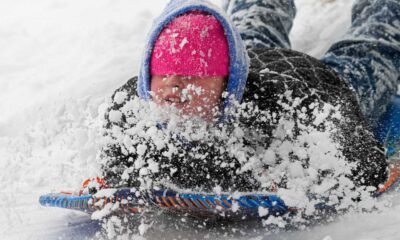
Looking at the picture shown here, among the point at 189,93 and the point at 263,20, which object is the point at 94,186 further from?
the point at 263,20

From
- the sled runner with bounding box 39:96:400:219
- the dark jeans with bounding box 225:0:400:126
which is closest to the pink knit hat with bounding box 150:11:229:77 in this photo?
the sled runner with bounding box 39:96:400:219

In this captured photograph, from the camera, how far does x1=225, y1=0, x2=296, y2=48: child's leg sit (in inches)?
63.2

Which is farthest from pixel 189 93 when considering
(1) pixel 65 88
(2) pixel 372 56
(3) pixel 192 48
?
(1) pixel 65 88

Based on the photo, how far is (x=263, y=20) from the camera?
167cm

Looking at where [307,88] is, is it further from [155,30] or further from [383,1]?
[383,1]

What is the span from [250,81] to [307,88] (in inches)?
6.2

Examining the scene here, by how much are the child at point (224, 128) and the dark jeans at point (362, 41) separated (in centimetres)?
38

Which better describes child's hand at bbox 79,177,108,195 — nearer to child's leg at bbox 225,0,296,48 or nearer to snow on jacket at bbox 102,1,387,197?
snow on jacket at bbox 102,1,387,197

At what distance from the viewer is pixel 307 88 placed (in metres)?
1.09

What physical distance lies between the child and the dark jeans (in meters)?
0.38

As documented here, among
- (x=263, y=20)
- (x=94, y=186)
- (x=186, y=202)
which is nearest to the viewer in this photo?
(x=186, y=202)

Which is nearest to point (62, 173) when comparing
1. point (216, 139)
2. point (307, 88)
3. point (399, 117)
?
point (216, 139)

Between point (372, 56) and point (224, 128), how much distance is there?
803 mm

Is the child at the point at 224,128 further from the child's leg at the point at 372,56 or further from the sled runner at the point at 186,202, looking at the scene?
the child's leg at the point at 372,56
